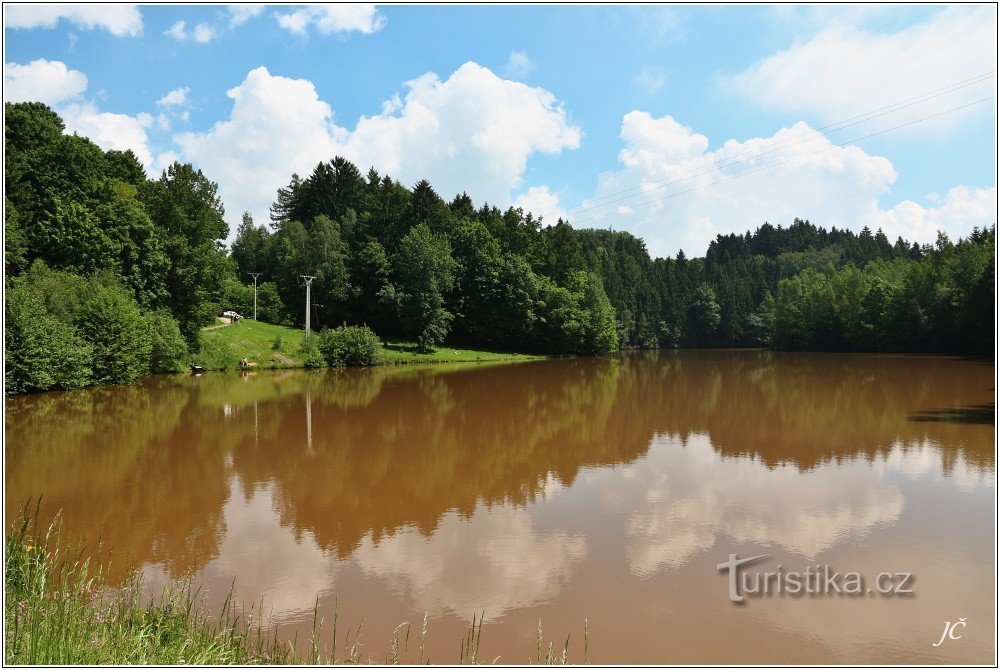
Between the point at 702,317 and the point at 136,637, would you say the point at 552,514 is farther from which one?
the point at 702,317

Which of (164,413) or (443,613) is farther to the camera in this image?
(164,413)

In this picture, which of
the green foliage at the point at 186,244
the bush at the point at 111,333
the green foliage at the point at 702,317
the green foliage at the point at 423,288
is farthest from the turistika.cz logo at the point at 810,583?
the green foliage at the point at 702,317

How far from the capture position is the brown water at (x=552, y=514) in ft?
21.2

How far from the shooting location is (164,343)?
116 feet

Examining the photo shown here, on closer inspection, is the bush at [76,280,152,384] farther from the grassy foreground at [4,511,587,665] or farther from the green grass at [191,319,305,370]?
the grassy foreground at [4,511,587,665]

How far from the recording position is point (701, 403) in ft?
83.6

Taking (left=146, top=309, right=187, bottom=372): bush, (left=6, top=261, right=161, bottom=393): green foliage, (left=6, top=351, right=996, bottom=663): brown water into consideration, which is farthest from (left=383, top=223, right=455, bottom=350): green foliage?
(left=6, top=351, right=996, bottom=663): brown water

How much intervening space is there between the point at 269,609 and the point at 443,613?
5.83 feet

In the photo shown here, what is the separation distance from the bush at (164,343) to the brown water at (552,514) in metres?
12.5

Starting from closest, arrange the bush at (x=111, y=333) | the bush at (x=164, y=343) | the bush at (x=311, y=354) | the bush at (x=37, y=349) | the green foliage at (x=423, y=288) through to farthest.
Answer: the bush at (x=37, y=349) < the bush at (x=111, y=333) < the bush at (x=164, y=343) < the bush at (x=311, y=354) < the green foliage at (x=423, y=288)

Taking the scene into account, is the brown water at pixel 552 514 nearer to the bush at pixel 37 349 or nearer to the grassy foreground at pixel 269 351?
the bush at pixel 37 349

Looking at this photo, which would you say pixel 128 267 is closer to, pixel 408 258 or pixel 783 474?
pixel 408 258

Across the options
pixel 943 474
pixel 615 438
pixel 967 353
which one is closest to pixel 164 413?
pixel 615 438

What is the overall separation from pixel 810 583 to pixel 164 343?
115 ft
